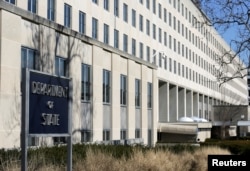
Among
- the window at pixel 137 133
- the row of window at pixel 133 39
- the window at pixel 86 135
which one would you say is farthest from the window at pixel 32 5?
the window at pixel 137 133

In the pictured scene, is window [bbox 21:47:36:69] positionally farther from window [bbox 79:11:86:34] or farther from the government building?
window [bbox 79:11:86:34]

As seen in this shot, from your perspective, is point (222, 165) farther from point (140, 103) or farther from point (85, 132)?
point (140, 103)

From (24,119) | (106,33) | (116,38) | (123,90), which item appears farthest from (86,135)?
(24,119)

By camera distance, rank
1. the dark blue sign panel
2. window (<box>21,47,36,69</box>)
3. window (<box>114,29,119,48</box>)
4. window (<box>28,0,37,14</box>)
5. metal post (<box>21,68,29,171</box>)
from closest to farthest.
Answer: metal post (<box>21,68,29,171</box>) → the dark blue sign panel → window (<box>21,47,36,69</box>) → window (<box>28,0,37,14</box>) → window (<box>114,29,119,48</box>)

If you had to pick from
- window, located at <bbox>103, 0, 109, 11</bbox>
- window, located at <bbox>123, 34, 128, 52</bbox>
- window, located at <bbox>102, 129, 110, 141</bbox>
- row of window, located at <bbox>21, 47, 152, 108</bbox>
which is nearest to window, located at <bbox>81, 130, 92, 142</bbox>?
row of window, located at <bbox>21, 47, 152, 108</bbox>

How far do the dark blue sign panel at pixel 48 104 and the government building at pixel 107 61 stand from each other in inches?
20.8

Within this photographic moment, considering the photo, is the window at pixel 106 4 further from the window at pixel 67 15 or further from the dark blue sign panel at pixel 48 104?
the dark blue sign panel at pixel 48 104

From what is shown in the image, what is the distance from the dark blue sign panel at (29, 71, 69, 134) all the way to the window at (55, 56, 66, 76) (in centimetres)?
2139

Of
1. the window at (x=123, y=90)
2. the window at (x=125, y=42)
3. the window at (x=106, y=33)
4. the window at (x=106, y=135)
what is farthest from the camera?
the window at (x=125, y=42)

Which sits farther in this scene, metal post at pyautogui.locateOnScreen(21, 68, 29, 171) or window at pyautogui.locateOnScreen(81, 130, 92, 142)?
window at pyautogui.locateOnScreen(81, 130, 92, 142)

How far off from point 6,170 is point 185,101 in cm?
7305

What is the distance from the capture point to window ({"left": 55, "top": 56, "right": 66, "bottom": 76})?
31.5 metres

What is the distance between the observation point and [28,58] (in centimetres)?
2795

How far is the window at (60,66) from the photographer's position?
3153cm
